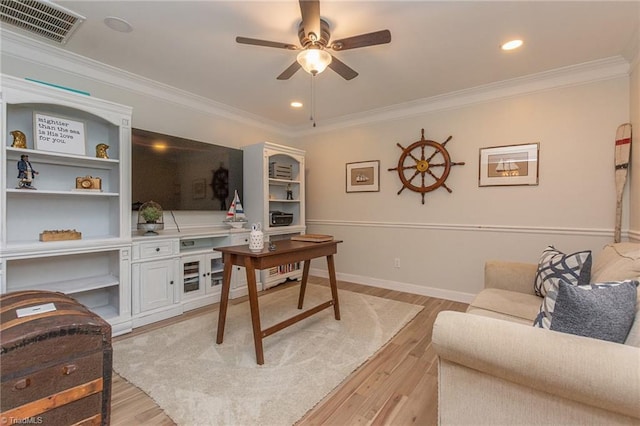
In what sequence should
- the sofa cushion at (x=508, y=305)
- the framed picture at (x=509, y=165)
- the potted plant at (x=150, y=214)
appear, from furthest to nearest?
the framed picture at (x=509, y=165), the potted plant at (x=150, y=214), the sofa cushion at (x=508, y=305)

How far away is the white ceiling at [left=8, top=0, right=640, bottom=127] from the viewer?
6.51 ft

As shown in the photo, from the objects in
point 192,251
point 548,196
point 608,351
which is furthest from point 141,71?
point 548,196

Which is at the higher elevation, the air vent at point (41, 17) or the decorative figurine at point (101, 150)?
the air vent at point (41, 17)

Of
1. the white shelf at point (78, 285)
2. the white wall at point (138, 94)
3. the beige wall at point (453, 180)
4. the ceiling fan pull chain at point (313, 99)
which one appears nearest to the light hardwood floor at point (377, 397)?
the white shelf at point (78, 285)

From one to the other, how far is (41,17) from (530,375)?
3.56 metres

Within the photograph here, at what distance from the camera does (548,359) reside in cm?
98

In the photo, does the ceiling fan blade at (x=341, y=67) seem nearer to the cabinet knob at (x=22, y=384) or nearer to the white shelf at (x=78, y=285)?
the cabinet knob at (x=22, y=384)

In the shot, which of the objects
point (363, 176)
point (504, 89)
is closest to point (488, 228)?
point (504, 89)

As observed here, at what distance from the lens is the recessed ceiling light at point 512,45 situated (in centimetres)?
236

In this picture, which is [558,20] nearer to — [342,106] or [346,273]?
[342,106]

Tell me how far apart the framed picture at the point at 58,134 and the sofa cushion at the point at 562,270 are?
12.3 ft

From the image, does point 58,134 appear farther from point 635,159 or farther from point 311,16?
point 635,159

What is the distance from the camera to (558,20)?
6.87ft

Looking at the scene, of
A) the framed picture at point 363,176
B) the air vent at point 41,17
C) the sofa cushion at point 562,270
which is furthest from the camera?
the framed picture at point 363,176
